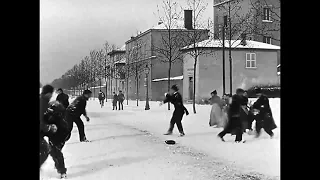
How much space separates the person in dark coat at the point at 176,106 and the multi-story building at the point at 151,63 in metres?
0.08

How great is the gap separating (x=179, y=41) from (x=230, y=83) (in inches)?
43.3

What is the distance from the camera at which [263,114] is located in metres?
3.17

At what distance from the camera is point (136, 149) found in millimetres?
3523

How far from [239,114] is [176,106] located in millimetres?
728

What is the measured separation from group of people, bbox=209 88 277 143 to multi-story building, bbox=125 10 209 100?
54cm

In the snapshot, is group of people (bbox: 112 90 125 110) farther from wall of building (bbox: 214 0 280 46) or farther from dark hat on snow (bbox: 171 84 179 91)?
wall of building (bbox: 214 0 280 46)

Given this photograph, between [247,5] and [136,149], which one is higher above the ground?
[247,5]

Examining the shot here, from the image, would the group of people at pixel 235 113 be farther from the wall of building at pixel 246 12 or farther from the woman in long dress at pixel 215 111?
the wall of building at pixel 246 12

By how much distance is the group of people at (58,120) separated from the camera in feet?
8.13

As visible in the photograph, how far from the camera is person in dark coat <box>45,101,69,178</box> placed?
8.33ft

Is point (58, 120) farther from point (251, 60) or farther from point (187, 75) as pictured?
point (251, 60)
